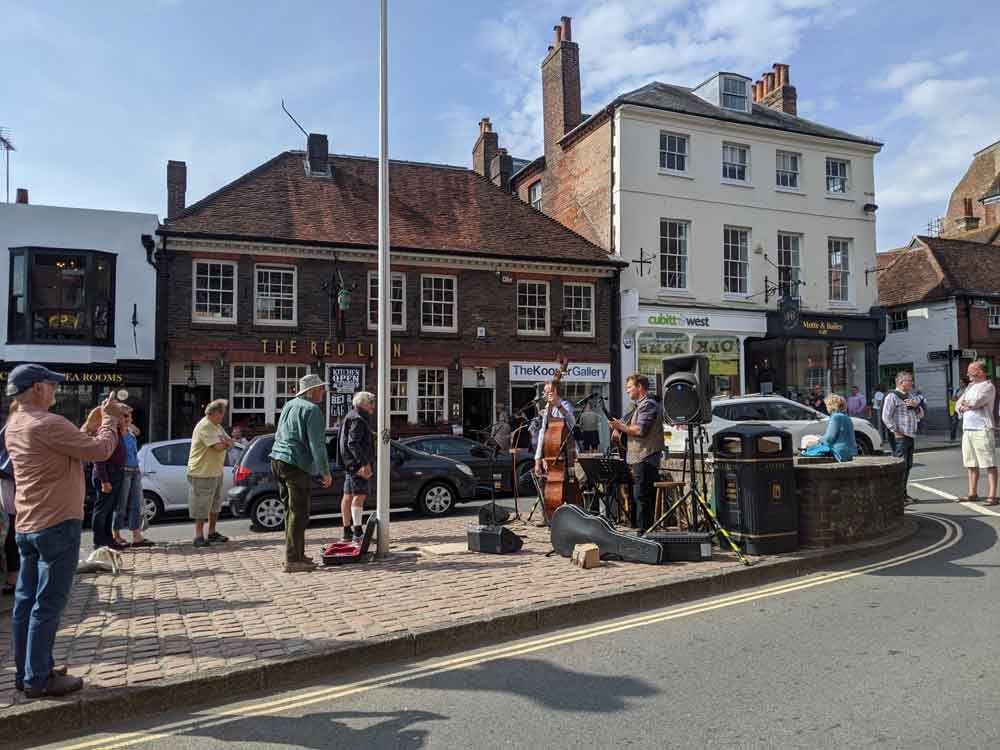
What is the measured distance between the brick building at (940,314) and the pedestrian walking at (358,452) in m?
26.8

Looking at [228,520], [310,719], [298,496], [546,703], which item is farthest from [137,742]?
[228,520]

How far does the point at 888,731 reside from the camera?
12.6 feet

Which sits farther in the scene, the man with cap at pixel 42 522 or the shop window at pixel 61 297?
the shop window at pixel 61 297

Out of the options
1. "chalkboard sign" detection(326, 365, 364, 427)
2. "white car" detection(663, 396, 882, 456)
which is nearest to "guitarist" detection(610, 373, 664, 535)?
"white car" detection(663, 396, 882, 456)

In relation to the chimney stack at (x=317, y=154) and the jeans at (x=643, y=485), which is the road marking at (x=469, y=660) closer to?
the jeans at (x=643, y=485)

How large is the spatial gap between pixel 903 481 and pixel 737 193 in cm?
1760

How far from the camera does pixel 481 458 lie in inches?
561

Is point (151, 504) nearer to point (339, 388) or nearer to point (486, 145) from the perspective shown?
point (339, 388)

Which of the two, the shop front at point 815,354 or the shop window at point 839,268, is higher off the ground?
the shop window at point 839,268

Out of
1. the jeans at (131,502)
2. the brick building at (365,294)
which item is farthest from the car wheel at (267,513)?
the brick building at (365,294)

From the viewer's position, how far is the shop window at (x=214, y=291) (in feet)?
64.2

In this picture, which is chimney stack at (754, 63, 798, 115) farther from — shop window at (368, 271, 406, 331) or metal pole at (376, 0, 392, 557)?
metal pole at (376, 0, 392, 557)

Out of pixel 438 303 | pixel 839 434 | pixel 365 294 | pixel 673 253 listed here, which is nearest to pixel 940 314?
pixel 673 253

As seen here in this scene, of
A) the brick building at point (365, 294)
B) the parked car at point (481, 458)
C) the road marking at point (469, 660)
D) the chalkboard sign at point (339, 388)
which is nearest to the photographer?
the road marking at point (469, 660)
